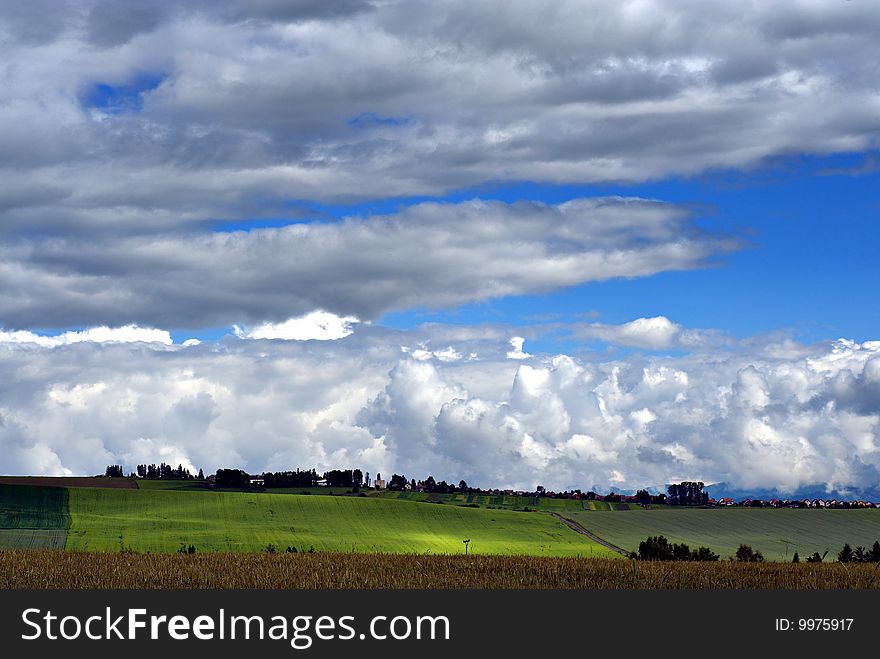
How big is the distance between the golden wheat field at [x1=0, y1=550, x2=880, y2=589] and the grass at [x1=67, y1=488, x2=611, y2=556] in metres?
74.7

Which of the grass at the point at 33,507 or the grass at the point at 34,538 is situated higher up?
the grass at the point at 33,507

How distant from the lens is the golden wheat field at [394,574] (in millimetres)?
38812

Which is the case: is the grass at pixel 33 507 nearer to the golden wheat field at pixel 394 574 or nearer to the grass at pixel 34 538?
the grass at pixel 34 538

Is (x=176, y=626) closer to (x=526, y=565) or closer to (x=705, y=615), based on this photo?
(x=705, y=615)

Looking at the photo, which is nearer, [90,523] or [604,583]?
[604,583]

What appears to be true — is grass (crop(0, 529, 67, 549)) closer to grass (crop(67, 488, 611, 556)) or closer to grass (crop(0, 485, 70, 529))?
grass (crop(67, 488, 611, 556))

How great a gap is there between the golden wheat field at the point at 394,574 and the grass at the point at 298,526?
74660 mm

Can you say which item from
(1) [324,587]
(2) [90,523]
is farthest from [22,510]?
(1) [324,587]

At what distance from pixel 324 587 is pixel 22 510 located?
145 m

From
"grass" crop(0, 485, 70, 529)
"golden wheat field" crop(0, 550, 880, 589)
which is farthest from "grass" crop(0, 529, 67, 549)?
"golden wheat field" crop(0, 550, 880, 589)

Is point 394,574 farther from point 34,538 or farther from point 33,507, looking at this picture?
point 33,507

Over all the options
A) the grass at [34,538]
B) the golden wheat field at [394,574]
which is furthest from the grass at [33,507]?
the golden wheat field at [394,574]

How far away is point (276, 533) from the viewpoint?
150375 mm

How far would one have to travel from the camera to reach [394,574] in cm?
4166
